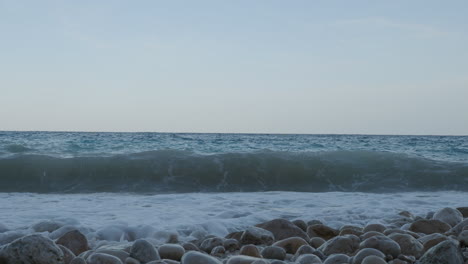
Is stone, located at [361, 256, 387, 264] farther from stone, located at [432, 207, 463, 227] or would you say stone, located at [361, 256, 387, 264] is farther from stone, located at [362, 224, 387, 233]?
stone, located at [432, 207, 463, 227]

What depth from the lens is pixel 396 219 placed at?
4.42 m

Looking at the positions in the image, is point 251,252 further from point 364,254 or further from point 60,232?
point 60,232

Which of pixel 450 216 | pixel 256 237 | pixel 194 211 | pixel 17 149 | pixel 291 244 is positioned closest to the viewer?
pixel 291 244

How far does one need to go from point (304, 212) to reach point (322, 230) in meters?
1.15

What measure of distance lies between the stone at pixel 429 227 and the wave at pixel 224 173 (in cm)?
426

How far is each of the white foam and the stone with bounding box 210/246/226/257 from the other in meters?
0.57

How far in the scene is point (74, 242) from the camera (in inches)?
123

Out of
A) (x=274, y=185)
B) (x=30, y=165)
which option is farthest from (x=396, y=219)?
(x=30, y=165)

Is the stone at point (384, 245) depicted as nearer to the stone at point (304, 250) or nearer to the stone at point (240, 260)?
the stone at point (304, 250)

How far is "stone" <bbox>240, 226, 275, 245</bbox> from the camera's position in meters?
3.45

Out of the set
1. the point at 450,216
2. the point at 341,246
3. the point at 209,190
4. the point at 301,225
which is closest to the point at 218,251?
the point at 341,246

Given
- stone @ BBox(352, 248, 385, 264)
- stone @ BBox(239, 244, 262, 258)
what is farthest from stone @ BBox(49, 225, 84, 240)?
stone @ BBox(352, 248, 385, 264)

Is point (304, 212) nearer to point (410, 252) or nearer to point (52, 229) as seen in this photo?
point (410, 252)

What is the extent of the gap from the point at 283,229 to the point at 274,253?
710 mm
